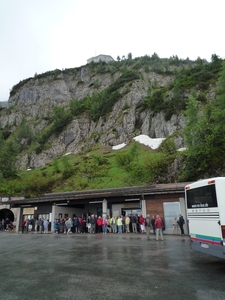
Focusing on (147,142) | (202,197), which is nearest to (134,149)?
(147,142)

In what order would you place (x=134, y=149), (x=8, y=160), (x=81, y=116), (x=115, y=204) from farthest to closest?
(x=81, y=116), (x=8, y=160), (x=134, y=149), (x=115, y=204)

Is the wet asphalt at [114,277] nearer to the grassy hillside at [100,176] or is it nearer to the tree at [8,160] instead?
the grassy hillside at [100,176]

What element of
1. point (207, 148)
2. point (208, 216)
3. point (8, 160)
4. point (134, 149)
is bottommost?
point (208, 216)

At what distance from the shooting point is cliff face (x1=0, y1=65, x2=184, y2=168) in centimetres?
7312

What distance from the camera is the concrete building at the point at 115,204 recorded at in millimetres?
20688

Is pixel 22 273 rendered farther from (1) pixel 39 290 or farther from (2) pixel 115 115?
(2) pixel 115 115

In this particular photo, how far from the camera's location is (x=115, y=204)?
2423 centimetres

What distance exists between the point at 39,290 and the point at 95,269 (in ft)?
7.73

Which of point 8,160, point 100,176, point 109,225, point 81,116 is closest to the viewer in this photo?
point 109,225

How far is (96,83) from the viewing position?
12100 centimetres

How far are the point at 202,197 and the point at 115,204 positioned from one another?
55.1 feet

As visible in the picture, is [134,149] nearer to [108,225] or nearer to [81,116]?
[108,225]

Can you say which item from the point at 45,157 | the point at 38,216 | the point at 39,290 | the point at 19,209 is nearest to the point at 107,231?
the point at 38,216

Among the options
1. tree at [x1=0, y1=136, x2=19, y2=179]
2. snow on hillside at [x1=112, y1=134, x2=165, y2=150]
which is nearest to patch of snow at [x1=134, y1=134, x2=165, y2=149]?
snow on hillside at [x1=112, y1=134, x2=165, y2=150]
